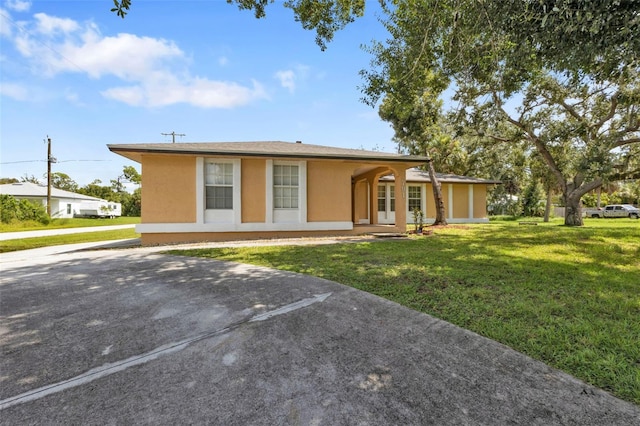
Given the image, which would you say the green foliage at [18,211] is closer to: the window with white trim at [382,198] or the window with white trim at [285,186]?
the window with white trim at [285,186]

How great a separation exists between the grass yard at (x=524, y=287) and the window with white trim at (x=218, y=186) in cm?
291

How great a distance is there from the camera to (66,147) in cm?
3091

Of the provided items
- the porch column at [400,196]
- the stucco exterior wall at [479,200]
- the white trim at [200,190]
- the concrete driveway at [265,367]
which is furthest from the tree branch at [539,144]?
the concrete driveway at [265,367]

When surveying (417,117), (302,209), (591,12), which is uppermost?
(417,117)

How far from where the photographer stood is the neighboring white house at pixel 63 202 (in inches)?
1361

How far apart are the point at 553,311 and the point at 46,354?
579 centimetres

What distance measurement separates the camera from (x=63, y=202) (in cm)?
3656

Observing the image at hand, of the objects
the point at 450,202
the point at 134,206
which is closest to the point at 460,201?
the point at 450,202

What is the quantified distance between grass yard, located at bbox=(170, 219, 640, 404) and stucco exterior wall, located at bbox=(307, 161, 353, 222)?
9.45 feet

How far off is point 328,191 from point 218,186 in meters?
4.28

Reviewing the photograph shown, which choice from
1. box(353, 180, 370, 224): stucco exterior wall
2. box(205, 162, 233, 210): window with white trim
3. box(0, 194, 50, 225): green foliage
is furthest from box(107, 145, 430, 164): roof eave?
box(0, 194, 50, 225): green foliage

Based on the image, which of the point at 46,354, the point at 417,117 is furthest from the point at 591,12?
the point at 417,117

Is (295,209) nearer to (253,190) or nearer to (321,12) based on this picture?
(253,190)

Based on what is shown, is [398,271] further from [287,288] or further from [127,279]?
[127,279]
